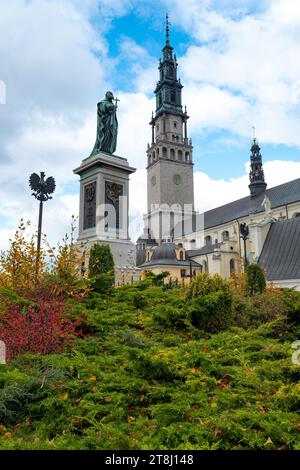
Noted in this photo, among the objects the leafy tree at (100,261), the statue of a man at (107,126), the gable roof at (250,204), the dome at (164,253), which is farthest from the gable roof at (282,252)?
the gable roof at (250,204)

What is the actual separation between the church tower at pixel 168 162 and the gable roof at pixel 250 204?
23.5 ft

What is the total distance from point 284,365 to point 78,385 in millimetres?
2780

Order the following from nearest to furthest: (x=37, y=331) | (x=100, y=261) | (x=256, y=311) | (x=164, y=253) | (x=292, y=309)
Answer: (x=37, y=331) → (x=292, y=309) → (x=256, y=311) → (x=100, y=261) → (x=164, y=253)

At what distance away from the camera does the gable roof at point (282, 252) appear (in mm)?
24062

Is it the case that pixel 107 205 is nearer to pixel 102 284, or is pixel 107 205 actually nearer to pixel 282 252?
pixel 102 284

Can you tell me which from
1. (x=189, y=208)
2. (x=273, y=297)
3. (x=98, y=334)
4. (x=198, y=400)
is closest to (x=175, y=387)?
(x=198, y=400)

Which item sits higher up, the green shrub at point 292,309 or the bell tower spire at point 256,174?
the bell tower spire at point 256,174

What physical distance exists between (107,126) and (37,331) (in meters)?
12.3

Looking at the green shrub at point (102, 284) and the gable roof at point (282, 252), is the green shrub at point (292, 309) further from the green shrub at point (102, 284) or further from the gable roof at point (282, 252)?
the gable roof at point (282, 252)

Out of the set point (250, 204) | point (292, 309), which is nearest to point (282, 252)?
point (292, 309)

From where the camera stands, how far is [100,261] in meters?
12.5

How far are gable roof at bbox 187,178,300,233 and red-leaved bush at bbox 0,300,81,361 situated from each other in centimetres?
5091

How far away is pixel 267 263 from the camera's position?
26016 mm

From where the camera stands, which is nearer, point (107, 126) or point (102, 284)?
point (102, 284)
